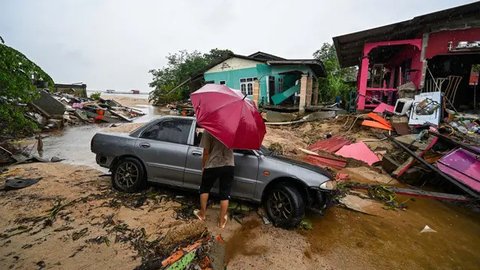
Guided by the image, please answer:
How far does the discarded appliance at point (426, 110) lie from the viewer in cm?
832

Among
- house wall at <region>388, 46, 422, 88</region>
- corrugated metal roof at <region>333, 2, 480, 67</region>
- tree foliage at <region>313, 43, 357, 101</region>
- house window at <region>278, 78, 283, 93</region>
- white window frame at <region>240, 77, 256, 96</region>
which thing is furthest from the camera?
tree foliage at <region>313, 43, 357, 101</region>

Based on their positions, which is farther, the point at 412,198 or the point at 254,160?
the point at 412,198

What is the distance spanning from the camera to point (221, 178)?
3828 mm

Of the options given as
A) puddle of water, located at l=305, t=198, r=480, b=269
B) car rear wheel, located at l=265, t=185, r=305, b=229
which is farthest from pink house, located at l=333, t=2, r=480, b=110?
car rear wheel, located at l=265, t=185, r=305, b=229

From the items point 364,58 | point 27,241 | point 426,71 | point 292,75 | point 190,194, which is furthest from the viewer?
point 292,75

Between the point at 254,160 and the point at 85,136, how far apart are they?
12.2 meters

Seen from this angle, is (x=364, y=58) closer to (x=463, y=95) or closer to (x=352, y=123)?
(x=352, y=123)

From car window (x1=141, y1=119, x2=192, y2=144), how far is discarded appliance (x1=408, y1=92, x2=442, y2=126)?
7712mm

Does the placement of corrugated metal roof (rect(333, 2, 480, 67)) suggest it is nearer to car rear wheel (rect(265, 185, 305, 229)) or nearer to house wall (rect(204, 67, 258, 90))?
house wall (rect(204, 67, 258, 90))

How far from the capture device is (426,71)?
10.5 metres

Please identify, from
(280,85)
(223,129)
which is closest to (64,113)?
(280,85)

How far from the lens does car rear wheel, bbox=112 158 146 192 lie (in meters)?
4.72

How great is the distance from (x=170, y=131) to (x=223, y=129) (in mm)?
1798

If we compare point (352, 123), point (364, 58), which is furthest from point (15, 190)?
point (364, 58)
